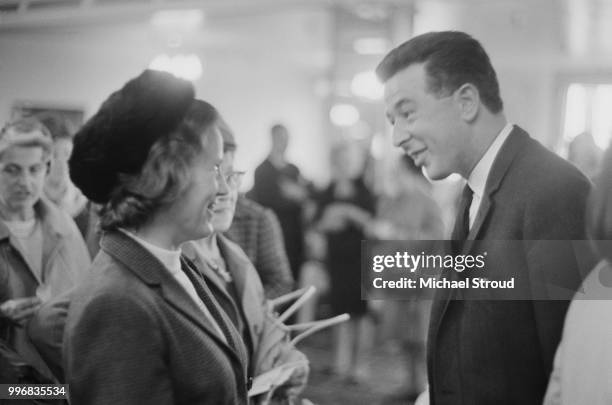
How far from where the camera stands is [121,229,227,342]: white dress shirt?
102cm

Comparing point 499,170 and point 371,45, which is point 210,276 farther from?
point 371,45

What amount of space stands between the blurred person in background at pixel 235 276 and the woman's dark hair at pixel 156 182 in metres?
0.36

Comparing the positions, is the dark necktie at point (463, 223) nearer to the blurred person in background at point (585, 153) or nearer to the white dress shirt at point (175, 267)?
the blurred person in background at point (585, 153)

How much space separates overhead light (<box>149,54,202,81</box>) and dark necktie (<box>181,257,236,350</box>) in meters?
0.74

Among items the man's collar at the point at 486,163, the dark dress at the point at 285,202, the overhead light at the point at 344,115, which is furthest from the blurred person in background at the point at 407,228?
the man's collar at the point at 486,163

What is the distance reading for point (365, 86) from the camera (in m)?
2.36

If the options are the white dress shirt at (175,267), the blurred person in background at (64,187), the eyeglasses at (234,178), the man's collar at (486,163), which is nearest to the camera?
the white dress shirt at (175,267)

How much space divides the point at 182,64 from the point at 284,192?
451mm

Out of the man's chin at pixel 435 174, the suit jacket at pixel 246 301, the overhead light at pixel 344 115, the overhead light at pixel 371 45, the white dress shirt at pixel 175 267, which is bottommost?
the suit jacket at pixel 246 301

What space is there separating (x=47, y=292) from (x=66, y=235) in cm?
14

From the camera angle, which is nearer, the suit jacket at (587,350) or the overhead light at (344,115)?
the suit jacket at (587,350)

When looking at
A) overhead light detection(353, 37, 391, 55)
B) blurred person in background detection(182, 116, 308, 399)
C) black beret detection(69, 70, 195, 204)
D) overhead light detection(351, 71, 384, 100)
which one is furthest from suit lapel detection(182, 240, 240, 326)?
overhead light detection(351, 71, 384, 100)

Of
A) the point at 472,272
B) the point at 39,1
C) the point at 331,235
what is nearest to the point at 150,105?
the point at 472,272

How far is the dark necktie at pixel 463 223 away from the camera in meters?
1.31
